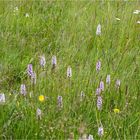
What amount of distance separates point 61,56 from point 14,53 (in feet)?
1.18

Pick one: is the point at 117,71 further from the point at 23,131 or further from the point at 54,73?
the point at 23,131

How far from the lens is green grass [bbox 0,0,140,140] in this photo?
2.40 metres

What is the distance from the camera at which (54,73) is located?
2.82 meters

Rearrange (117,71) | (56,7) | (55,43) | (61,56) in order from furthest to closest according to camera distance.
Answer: (56,7)
(55,43)
(61,56)
(117,71)

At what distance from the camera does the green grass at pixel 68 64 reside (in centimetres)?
240

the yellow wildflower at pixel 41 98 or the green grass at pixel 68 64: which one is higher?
the yellow wildflower at pixel 41 98

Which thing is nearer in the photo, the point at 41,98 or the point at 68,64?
the point at 41,98

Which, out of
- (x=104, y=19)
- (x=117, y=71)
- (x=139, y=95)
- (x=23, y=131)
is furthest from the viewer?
(x=104, y=19)

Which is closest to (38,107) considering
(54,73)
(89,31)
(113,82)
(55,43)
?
(54,73)

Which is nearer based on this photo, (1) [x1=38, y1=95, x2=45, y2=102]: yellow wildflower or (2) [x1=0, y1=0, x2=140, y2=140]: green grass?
(2) [x1=0, y1=0, x2=140, y2=140]: green grass

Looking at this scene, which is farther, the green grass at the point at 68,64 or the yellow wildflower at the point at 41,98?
the yellow wildflower at the point at 41,98

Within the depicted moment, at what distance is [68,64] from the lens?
314 cm

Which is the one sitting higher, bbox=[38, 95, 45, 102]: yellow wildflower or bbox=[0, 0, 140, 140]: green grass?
bbox=[38, 95, 45, 102]: yellow wildflower

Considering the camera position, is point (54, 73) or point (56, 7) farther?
point (56, 7)
